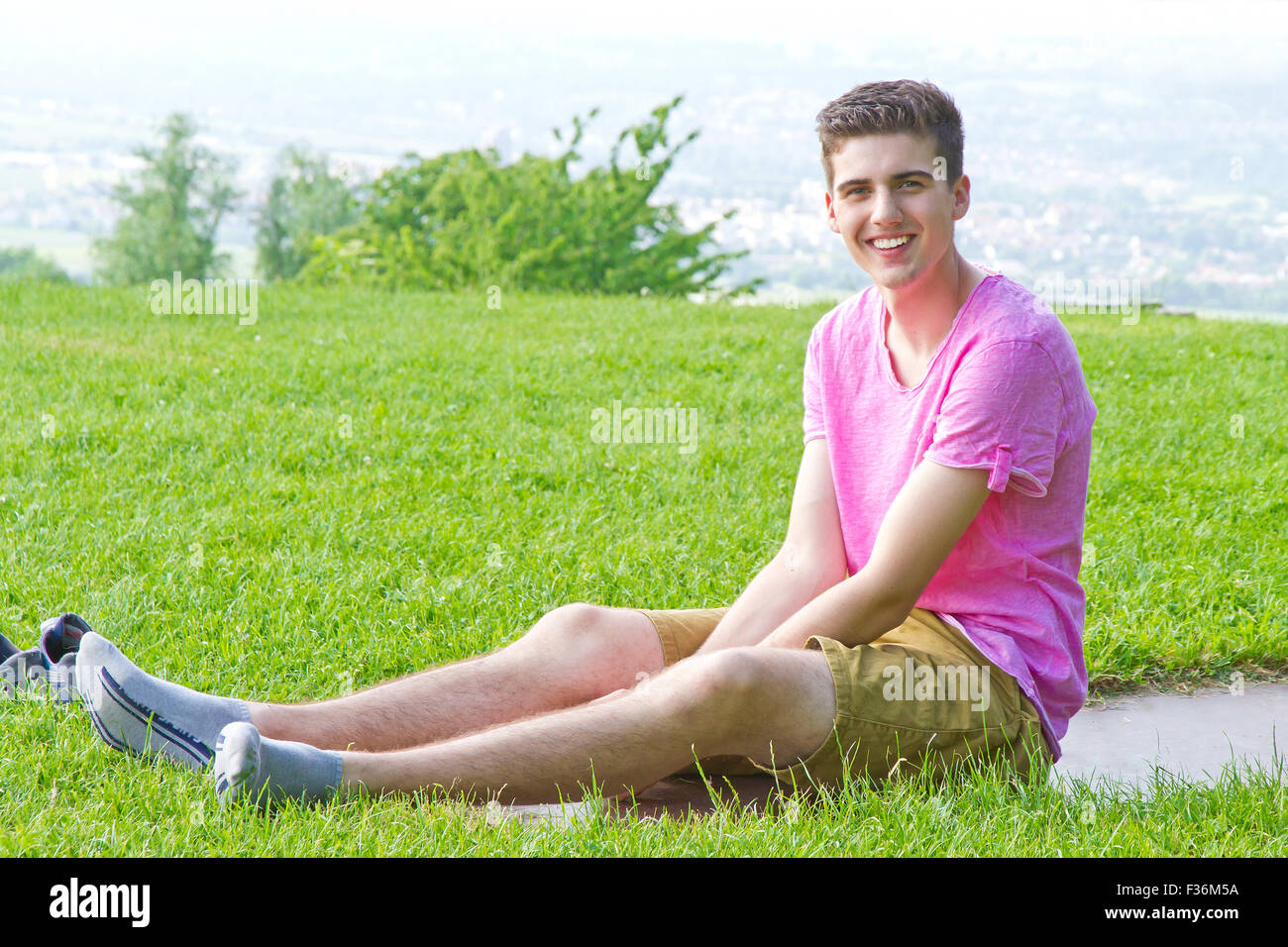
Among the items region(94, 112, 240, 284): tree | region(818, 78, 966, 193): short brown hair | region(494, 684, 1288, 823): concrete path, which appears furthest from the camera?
region(94, 112, 240, 284): tree

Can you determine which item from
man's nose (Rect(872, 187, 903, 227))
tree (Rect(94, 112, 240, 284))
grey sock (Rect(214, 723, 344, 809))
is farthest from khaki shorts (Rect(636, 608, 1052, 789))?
tree (Rect(94, 112, 240, 284))

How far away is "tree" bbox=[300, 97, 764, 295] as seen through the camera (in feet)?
55.6

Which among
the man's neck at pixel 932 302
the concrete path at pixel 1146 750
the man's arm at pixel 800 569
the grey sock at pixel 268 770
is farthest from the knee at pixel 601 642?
the man's neck at pixel 932 302

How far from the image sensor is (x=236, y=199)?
41.9 meters

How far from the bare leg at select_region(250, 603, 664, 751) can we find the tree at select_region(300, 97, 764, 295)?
13134 millimetres

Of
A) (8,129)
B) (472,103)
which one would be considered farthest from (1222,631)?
(8,129)

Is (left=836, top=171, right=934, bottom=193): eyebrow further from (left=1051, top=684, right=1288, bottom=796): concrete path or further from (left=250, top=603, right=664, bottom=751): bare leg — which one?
(left=1051, top=684, right=1288, bottom=796): concrete path

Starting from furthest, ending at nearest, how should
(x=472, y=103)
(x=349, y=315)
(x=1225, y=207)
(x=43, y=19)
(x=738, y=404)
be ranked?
(x=43, y=19)
(x=472, y=103)
(x=1225, y=207)
(x=349, y=315)
(x=738, y=404)

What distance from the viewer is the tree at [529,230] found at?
16953 mm

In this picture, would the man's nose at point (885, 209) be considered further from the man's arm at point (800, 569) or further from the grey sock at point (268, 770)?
the grey sock at point (268, 770)

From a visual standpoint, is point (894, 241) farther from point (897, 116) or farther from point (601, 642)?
point (601, 642)

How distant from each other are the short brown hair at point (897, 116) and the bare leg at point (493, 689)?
1.34 meters

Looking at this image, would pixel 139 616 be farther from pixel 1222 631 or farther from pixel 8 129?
pixel 8 129

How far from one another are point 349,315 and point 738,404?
14.0ft
